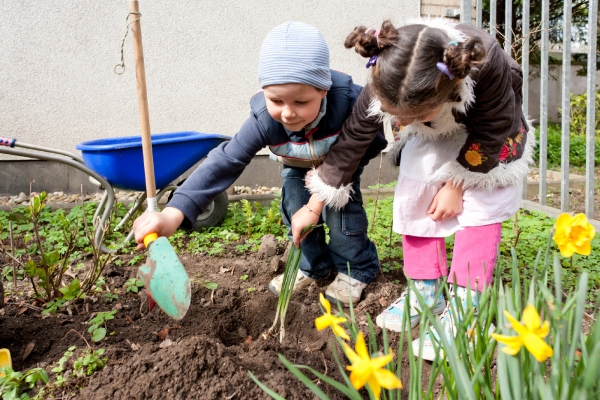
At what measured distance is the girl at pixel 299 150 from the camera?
5.93 feet

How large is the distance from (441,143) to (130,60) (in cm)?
393

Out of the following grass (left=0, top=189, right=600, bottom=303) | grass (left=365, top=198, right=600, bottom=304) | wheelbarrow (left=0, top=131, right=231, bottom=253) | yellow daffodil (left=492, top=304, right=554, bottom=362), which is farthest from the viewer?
wheelbarrow (left=0, top=131, right=231, bottom=253)

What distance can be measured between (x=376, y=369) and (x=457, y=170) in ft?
4.45

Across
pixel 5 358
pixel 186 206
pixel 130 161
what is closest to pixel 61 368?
pixel 5 358

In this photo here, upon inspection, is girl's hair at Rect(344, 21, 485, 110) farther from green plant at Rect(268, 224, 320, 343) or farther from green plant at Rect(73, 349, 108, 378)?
green plant at Rect(73, 349, 108, 378)

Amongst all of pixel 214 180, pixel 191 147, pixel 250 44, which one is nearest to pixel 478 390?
pixel 214 180

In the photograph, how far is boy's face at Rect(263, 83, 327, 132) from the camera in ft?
5.94

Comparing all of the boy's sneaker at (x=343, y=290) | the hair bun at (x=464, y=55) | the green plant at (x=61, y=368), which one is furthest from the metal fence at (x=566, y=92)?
the green plant at (x=61, y=368)

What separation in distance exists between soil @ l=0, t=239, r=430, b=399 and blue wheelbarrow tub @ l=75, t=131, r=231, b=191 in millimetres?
722

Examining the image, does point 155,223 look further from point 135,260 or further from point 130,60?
point 130,60

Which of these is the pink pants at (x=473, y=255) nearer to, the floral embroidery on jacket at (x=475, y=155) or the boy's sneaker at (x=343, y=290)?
the floral embroidery on jacket at (x=475, y=155)

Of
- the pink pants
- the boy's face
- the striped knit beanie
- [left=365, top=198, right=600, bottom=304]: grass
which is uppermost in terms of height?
the striped knit beanie

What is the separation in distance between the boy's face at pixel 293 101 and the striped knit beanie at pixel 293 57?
2 cm

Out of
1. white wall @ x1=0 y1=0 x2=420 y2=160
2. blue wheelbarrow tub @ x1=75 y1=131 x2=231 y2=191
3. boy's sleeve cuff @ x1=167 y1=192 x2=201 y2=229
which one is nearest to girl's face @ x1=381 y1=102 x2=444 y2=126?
boy's sleeve cuff @ x1=167 y1=192 x2=201 y2=229
